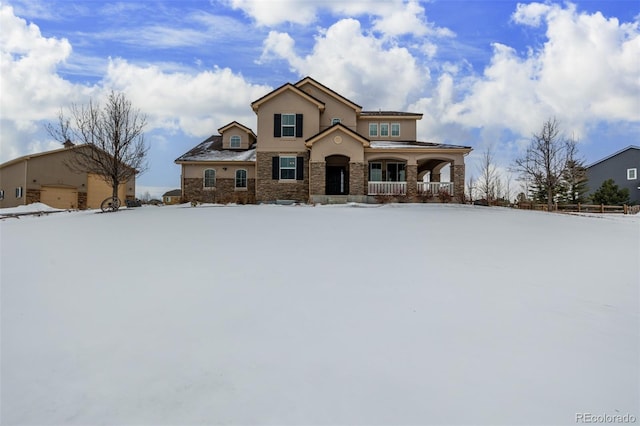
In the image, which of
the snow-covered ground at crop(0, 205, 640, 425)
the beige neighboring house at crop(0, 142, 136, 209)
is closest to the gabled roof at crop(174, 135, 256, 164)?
the beige neighboring house at crop(0, 142, 136, 209)

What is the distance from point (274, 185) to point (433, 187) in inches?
390

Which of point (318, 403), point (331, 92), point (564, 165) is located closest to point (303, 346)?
point (318, 403)

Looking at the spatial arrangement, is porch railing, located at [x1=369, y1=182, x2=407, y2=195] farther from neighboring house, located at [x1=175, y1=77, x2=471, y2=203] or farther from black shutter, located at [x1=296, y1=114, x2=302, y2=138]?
black shutter, located at [x1=296, y1=114, x2=302, y2=138]

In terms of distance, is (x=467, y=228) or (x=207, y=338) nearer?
(x=207, y=338)

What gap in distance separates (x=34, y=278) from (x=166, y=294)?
265cm

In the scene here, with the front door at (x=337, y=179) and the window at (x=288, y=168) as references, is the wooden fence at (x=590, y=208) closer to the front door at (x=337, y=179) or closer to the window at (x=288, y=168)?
the front door at (x=337, y=179)

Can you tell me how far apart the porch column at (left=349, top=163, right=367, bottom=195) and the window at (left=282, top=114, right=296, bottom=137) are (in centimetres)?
446

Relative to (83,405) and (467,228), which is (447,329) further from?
(467,228)

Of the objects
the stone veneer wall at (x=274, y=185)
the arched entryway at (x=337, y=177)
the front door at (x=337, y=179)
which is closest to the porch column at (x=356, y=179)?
the arched entryway at (x=337, y=177)

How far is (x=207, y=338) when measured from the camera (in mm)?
4152

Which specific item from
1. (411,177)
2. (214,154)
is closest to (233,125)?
(214,154)

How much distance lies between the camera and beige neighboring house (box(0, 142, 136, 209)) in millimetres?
25938

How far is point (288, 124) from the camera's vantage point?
23609mm

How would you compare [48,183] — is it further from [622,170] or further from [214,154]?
[622,170]
